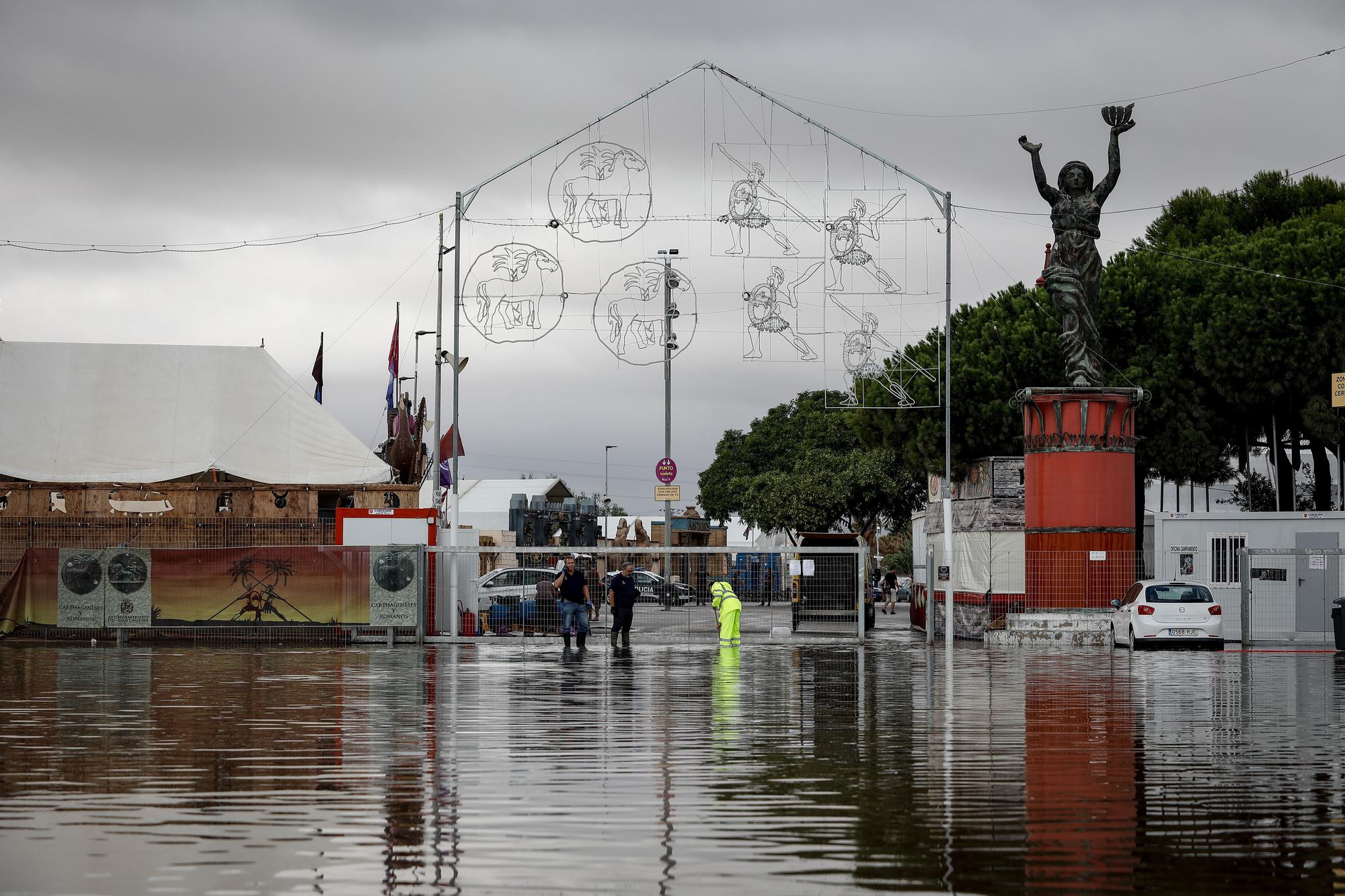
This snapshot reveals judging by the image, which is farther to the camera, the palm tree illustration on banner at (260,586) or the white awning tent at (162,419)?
the white awning tent at (162,419)

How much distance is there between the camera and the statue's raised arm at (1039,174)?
31.9 m

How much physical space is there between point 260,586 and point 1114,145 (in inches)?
757

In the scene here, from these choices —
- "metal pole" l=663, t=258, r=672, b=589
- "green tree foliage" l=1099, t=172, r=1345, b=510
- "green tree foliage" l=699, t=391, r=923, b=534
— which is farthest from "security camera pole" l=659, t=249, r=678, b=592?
"green tree foliage" l=699, t=391, r=923, b=534

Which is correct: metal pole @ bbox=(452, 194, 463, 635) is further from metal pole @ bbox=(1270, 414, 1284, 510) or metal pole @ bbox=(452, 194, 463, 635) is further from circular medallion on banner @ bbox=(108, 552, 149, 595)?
metal pole @ bbox=(1270, 414, 1284, 510)

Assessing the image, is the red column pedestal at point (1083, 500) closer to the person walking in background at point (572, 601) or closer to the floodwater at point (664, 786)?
the person walking in background at point (572, 601)

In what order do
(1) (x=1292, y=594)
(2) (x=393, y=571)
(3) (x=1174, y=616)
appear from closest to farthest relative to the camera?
(3) (x=1174, y=616)
(2) (x=393, y=571)
(1) (x=1292, y=594)

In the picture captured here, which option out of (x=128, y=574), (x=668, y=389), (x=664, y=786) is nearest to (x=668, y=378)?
(x=668, y=389)

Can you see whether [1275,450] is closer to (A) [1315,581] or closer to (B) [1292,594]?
(B) [1292,594]

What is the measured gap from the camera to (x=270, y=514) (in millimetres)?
35781

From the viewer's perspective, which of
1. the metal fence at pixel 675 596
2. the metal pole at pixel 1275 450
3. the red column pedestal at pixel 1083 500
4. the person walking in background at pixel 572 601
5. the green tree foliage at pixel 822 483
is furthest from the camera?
the green tree foliage at pixel 822 483

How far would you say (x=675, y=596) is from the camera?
32.8 meters

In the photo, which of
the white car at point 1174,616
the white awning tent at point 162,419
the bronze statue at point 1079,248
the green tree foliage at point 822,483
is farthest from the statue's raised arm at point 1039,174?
the green tree foliage at point 822,483

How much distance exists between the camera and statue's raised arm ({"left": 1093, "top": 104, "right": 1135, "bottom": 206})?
3183 centimetres

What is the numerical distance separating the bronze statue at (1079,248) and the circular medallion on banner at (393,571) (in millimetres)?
14115
